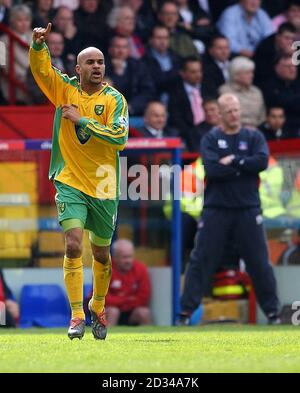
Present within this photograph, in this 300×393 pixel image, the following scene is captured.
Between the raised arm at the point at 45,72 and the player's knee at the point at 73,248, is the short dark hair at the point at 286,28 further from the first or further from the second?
the player's knee at the point at 73,248

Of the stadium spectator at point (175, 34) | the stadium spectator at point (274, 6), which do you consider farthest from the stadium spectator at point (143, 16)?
the stadium spectator at point (274, 6)

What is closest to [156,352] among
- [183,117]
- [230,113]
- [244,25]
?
[230,113]

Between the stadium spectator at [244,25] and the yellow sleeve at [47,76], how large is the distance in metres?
8.35

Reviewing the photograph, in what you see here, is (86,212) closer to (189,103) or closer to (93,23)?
(189,103)

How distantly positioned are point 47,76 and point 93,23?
23.3 feet

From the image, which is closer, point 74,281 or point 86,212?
point 74,281

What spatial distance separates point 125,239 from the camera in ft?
53.8

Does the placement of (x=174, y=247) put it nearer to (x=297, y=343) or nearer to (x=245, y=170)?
(x=245, y=170)

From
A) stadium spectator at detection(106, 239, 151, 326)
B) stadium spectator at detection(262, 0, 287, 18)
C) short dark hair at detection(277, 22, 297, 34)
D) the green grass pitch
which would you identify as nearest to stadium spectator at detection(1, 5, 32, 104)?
stadium spectator at detection(106, 239, 151, 326)

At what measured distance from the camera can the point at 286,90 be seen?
1914 cm

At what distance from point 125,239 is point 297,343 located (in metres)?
5.29

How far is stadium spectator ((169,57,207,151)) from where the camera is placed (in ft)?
59.5

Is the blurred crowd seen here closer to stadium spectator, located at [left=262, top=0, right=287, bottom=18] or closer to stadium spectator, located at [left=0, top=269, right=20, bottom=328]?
stadium spectator, located at [left=262, top=0, right=287, bottom=18]

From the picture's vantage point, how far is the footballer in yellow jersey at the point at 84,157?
451 inches
